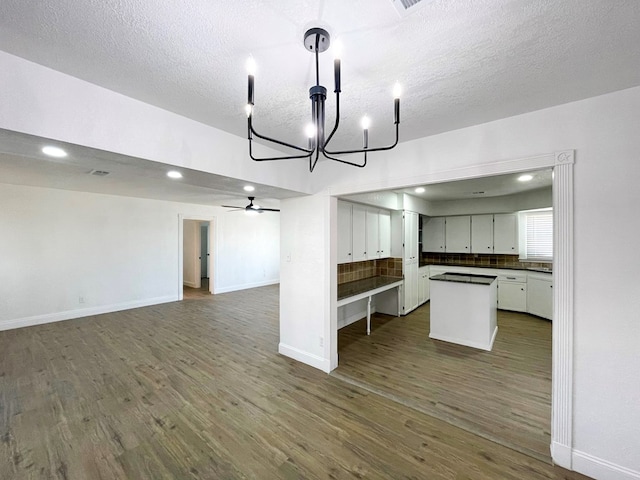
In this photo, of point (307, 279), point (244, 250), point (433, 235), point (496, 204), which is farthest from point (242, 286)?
point (496, 204)

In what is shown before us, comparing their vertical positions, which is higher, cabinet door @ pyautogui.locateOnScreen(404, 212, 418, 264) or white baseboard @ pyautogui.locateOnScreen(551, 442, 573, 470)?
cabinet door @ pyautogui.locateOnScreen(404, 212, 418, 264)

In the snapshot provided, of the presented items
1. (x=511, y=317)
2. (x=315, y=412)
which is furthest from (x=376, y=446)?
(x=511, y=317)

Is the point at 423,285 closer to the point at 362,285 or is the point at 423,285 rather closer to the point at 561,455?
the point at 362,285

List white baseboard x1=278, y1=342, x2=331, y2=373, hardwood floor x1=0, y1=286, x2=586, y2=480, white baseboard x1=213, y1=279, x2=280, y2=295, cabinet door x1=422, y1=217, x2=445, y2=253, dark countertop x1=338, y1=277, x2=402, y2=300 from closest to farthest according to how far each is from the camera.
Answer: hardwood floor x1=0, y1=286, x2=586, y2=480, white baseboard x1=278, y1=342, x2=331, y2=373, dark countertop x1=338, y1=277, x2=402, y2=300, cabinet door x1=422, y1=217, x2=445, y2=253, white baseboard x1=213, y1=279, x2=280, y2=295

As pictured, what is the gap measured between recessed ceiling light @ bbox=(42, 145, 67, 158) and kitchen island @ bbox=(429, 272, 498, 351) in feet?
14.9

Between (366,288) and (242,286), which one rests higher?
(366,288)

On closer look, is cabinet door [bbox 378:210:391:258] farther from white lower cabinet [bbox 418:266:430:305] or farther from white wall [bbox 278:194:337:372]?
white wall [bbox 278:194:337:372]

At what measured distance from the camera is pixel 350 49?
4.43ft

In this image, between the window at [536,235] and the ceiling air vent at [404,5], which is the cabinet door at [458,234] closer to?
the window at [536,235]

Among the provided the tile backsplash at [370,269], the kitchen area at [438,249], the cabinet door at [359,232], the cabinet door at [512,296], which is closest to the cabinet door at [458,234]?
the kitchen area at [438,249]

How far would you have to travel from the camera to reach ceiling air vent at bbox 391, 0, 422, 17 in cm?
108

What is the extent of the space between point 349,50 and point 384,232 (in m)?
4.29

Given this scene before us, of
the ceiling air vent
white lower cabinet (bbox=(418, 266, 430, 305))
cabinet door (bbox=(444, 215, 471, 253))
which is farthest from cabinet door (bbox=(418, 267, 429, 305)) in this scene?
the ceiling air vent

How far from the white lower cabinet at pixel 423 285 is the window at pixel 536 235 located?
2142 mm
